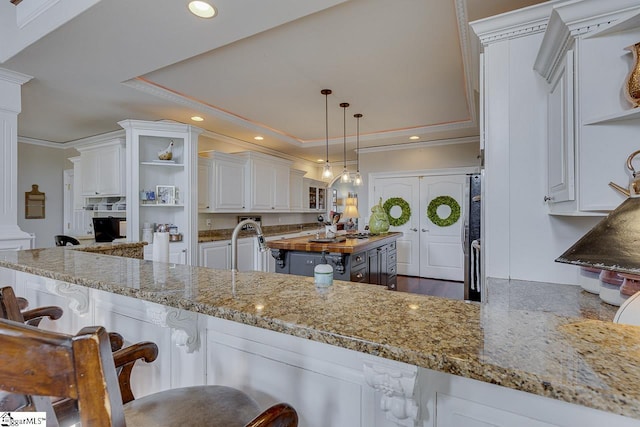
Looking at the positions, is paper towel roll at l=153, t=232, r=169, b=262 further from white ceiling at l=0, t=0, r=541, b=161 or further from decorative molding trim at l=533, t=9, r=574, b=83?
decorative molding trim at l=533, t=9, r=574, b=83

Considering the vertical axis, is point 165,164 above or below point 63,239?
above

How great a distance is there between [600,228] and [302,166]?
659 centimetres

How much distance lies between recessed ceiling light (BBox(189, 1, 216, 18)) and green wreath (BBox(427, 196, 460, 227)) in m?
4.78

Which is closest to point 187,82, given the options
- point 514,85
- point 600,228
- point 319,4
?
point 319,4

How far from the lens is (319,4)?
1864mm

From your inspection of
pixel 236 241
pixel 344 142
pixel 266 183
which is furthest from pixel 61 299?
pixel 344 142

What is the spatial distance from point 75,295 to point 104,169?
3871 millimetres

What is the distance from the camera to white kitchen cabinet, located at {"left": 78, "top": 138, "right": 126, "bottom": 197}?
462cm

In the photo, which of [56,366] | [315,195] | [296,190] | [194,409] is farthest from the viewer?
[315,195]

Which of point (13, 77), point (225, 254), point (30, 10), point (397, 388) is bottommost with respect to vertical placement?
point (225, 254)

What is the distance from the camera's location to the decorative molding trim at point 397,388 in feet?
2.23

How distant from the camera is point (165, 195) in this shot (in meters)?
4.20

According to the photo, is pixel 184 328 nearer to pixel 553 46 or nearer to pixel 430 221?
pixel 553 46

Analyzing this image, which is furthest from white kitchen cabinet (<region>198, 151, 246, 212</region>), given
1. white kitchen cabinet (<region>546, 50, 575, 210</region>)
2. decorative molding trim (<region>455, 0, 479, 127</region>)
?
white kitchen cabinet (<region>546, 50, 575, 210</region>)
